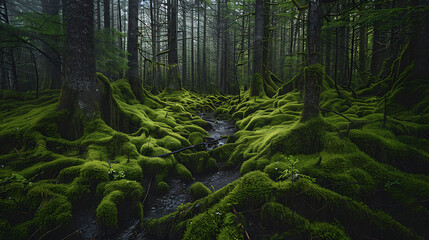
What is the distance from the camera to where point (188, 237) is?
231cm

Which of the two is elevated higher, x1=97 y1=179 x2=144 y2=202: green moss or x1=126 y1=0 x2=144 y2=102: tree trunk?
x1=126 y1=0 x2=144 y2=102: tree trunk

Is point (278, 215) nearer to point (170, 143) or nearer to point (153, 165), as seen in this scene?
point (153, 165)

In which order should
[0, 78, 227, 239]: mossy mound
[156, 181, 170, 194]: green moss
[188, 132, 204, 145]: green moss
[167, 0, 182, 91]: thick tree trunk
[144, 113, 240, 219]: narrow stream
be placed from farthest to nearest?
1. [167, 0, 182, 91]: thick tree trunk
2. [188, 132, 204, 145]: green moss
3. [156, 181, 170, 194]: green moss
4. [144, 113, 240, 219]: narrow stream
5. [0, 78, 227, 239]: mossy mound

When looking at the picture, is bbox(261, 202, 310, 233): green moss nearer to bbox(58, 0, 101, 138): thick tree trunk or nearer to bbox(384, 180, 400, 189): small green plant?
bbox(384, 180, 400, 189): small green plant

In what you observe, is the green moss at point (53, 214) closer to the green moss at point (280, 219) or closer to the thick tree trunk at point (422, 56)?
the green moss at point (280, 219)

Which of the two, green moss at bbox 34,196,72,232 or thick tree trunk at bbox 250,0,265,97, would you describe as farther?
thick tree trunk at bbox 250,0,265,97

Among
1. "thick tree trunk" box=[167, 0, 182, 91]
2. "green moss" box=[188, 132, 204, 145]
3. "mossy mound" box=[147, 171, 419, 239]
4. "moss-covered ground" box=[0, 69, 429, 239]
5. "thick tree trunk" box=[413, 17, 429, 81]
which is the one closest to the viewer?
"mossy mound" box=[147, 171, 419, 239]

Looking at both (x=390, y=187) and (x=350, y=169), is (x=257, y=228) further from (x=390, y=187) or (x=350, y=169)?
(x=390, y=187)

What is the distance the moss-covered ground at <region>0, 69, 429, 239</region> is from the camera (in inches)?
91.0

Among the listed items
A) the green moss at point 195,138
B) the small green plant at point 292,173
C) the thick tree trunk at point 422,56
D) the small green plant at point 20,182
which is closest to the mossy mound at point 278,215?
the small green plant at point 292,173

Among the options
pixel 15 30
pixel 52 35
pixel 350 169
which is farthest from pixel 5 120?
pixel 350 169

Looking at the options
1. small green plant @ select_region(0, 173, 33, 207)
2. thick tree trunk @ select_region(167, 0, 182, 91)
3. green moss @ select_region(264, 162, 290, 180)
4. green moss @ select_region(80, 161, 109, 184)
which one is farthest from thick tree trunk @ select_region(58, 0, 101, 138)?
thick tree trunk @ select_region(167, 0, 182, 91)

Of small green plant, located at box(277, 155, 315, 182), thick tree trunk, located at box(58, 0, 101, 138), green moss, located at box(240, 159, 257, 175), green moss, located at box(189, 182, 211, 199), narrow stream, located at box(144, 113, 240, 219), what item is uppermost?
thick tree trunk, located at box(58, 0, 101, 138)

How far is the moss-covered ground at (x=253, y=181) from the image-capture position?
2.31 meters
